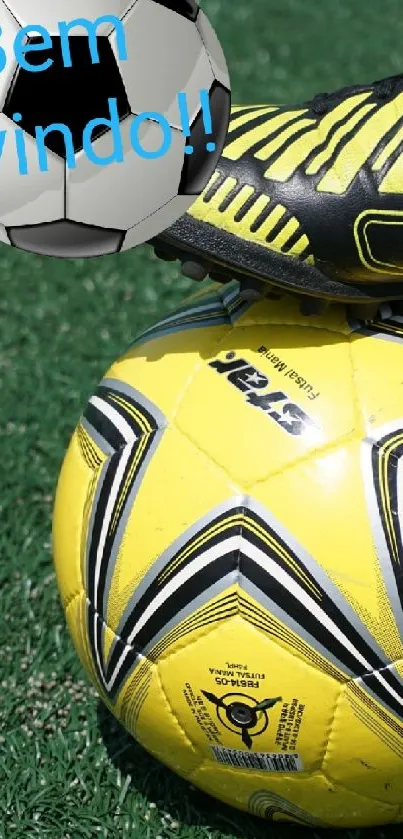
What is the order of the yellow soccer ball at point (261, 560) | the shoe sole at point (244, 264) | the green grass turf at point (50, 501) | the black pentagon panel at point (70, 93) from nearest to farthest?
the black pentagon panel at point (70, 93), the yellow soccer ball at point (261, 560), the shoe sole at point (244, 264), the green grass turf at point (50, 501)

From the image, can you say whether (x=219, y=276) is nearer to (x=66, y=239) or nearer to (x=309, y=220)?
(x=309, y=220)

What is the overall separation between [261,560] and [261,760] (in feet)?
1.49

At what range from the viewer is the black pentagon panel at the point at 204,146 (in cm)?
251

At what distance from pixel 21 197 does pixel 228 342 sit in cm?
56

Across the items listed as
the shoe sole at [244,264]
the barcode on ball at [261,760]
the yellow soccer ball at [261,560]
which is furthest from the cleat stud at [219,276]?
the barcode on ball at [261,760]

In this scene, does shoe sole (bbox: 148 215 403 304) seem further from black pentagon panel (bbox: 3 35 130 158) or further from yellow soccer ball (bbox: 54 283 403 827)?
black pentagon panel (bbox: 3 35 130 158)

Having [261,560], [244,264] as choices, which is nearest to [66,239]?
[244,264]

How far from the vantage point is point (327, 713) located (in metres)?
2.48

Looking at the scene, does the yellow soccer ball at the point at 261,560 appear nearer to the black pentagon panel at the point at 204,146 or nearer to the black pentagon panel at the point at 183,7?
the black pentagon panel at the point at 204,146

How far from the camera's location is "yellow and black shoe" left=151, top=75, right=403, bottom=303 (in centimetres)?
255

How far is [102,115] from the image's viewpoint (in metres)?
2.37

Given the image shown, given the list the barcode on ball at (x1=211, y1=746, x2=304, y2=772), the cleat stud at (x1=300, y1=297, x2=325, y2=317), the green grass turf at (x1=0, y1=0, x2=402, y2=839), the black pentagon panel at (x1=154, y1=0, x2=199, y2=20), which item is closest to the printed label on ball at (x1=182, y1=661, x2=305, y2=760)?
the barcode on ball at (x1=211, y1=746, x2=304, y2=772)

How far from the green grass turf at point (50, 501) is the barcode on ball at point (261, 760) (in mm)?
435

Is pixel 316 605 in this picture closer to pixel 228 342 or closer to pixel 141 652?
pixel 141 652
